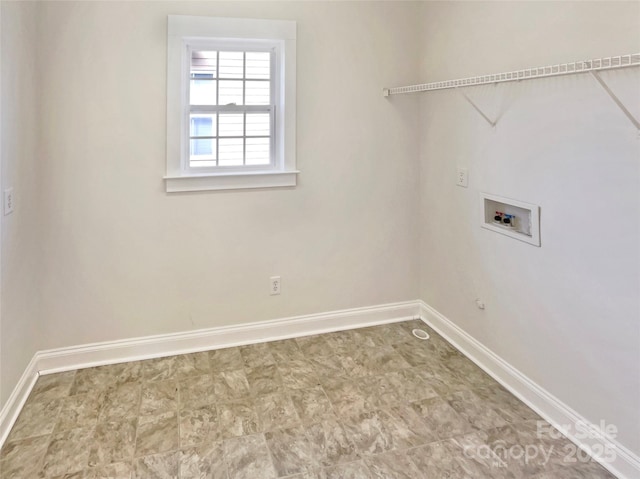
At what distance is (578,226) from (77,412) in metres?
2.66

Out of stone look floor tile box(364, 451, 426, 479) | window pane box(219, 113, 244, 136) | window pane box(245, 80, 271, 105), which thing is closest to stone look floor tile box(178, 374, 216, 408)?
stone look floor tile box(364, 451, 426, 479)

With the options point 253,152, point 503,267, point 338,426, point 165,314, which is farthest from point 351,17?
point 338,426

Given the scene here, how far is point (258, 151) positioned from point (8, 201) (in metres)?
1.49

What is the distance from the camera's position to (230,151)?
9.98 ft

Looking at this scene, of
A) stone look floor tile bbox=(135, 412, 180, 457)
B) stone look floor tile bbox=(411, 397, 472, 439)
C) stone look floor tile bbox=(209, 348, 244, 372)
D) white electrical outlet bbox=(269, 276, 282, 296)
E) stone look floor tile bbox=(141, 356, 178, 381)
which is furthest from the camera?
white electrical outlet bbox=(269, 276, 282, 296)

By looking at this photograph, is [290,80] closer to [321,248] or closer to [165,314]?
[321,248]

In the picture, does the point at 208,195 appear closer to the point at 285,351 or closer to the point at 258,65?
the point at 258,65

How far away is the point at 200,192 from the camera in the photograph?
293 cm

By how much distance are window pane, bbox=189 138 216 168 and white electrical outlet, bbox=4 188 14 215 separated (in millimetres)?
1035

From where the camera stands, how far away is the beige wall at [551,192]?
185 centimetres

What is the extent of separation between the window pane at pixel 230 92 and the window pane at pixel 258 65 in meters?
0.10

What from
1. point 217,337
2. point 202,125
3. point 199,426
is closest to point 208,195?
point 202,125

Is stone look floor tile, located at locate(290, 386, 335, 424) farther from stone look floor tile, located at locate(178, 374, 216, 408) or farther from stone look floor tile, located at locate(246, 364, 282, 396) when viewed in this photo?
stone look floor tile, located at locate(178, 374, 216, 408)

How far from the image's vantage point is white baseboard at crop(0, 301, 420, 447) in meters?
2.73
